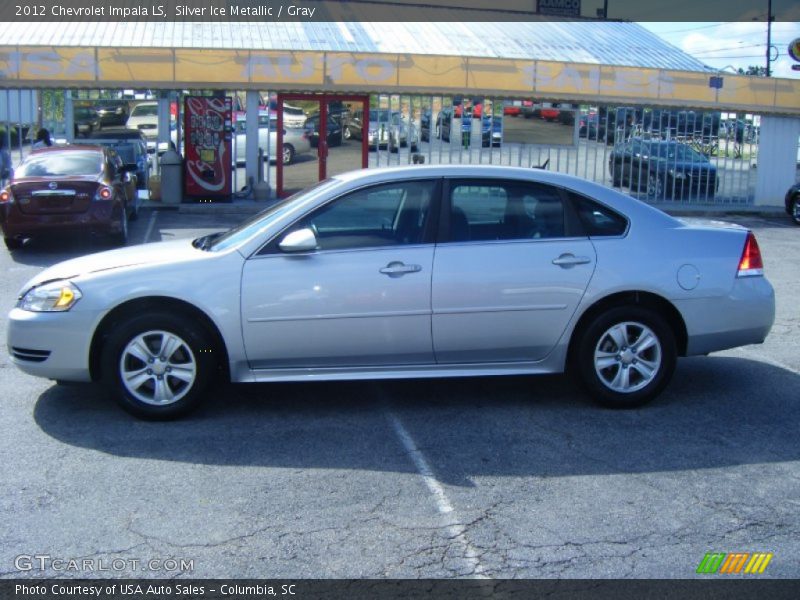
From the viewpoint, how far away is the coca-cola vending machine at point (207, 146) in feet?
66.4

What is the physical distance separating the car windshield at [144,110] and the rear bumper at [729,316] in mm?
16164

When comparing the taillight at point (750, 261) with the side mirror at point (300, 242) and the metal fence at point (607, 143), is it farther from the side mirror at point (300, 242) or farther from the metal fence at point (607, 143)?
the metal fence at point (607, 143)

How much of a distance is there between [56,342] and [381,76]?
15878 mm

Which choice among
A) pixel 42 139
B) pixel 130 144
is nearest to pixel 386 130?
pixel 130 144

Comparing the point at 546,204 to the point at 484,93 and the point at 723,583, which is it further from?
the point at 484,93

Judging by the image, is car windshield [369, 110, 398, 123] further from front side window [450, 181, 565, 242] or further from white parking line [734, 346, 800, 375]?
front side window [450, 181, 565, 242]

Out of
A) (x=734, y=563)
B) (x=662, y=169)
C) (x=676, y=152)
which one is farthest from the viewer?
(x=676, y=152)

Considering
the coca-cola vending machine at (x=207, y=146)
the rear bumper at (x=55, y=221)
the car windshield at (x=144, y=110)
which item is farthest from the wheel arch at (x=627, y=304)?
the car windshield at (x=144, y=110)

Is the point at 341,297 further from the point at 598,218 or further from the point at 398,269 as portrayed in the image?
the point at 598,218

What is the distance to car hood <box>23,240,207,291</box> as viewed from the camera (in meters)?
6.42

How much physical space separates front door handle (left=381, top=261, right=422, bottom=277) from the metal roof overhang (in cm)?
1500

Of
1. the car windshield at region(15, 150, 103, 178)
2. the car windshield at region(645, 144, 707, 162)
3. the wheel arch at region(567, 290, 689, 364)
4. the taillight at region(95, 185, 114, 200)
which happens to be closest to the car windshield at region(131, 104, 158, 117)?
the car windshield at region(15, 150, 103, 178)

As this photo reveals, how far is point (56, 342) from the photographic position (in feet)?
20.5

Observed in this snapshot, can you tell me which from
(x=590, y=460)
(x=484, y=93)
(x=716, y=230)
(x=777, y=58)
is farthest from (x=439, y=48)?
(x=777, y=58)
